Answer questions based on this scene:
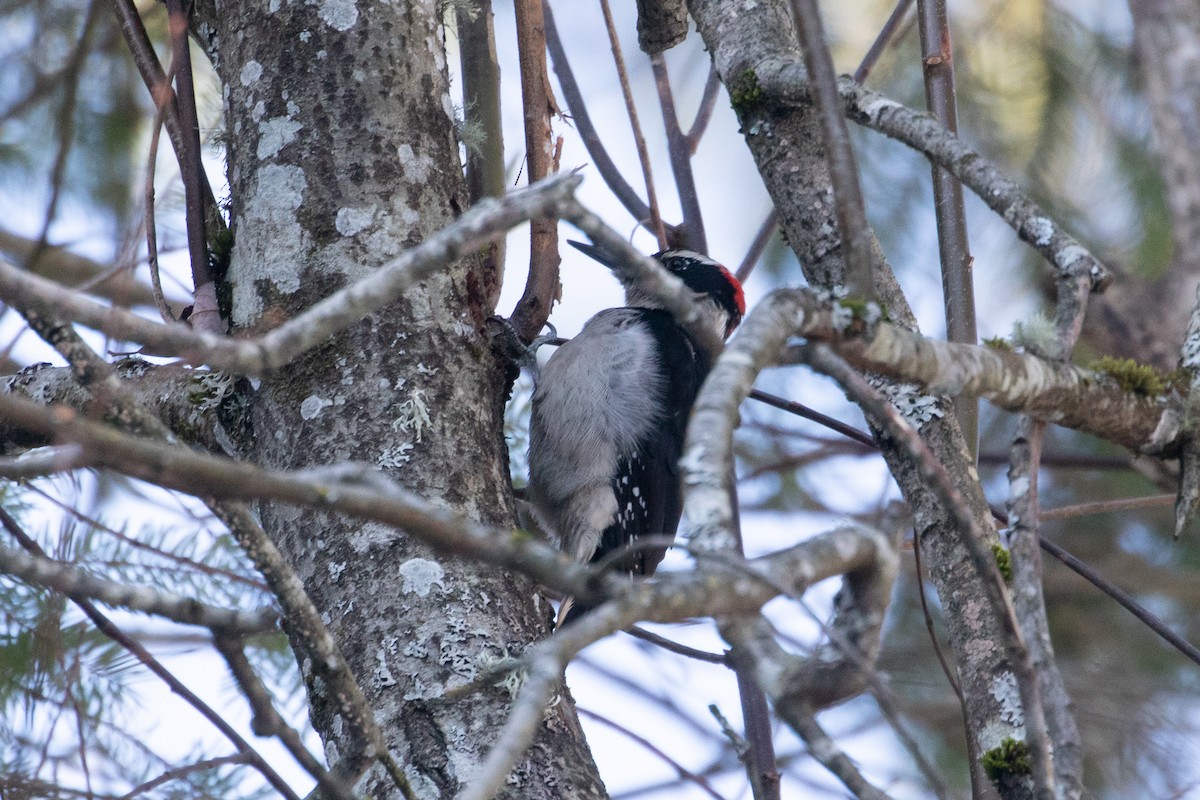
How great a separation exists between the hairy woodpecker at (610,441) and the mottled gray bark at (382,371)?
92cm

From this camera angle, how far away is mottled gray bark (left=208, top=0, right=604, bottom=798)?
1.54 m

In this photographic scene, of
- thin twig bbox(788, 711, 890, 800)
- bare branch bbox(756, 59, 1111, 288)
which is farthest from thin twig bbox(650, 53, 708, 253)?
thin twig bbox(788, 711, 890, 800)

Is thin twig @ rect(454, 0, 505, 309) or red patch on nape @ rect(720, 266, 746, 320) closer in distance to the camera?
thin twig @ rect(454, 0, 505, 309)

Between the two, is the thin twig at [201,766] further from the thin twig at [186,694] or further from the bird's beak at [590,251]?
the bird's beak at [590,251]

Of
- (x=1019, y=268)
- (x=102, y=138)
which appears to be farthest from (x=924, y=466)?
(x=1019, y=268)

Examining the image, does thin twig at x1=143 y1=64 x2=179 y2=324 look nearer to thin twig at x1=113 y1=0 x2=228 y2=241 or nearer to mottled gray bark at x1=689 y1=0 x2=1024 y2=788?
thin twig at x1=113 y1=0 x2=228 y2=241

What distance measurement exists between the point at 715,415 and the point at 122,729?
1609mm

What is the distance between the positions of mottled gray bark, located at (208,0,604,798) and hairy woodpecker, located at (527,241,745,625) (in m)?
0.92

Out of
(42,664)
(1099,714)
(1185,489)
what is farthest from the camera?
(1099,714)

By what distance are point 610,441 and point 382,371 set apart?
1.24 meters

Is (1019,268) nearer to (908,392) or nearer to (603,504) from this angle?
(603,504)

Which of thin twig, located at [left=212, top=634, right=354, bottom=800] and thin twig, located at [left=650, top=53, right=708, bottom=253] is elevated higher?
thin twig, located at [left=650, top=53, right=708, bottom=253]

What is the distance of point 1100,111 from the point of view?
4.47 meters

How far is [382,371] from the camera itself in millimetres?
1789
